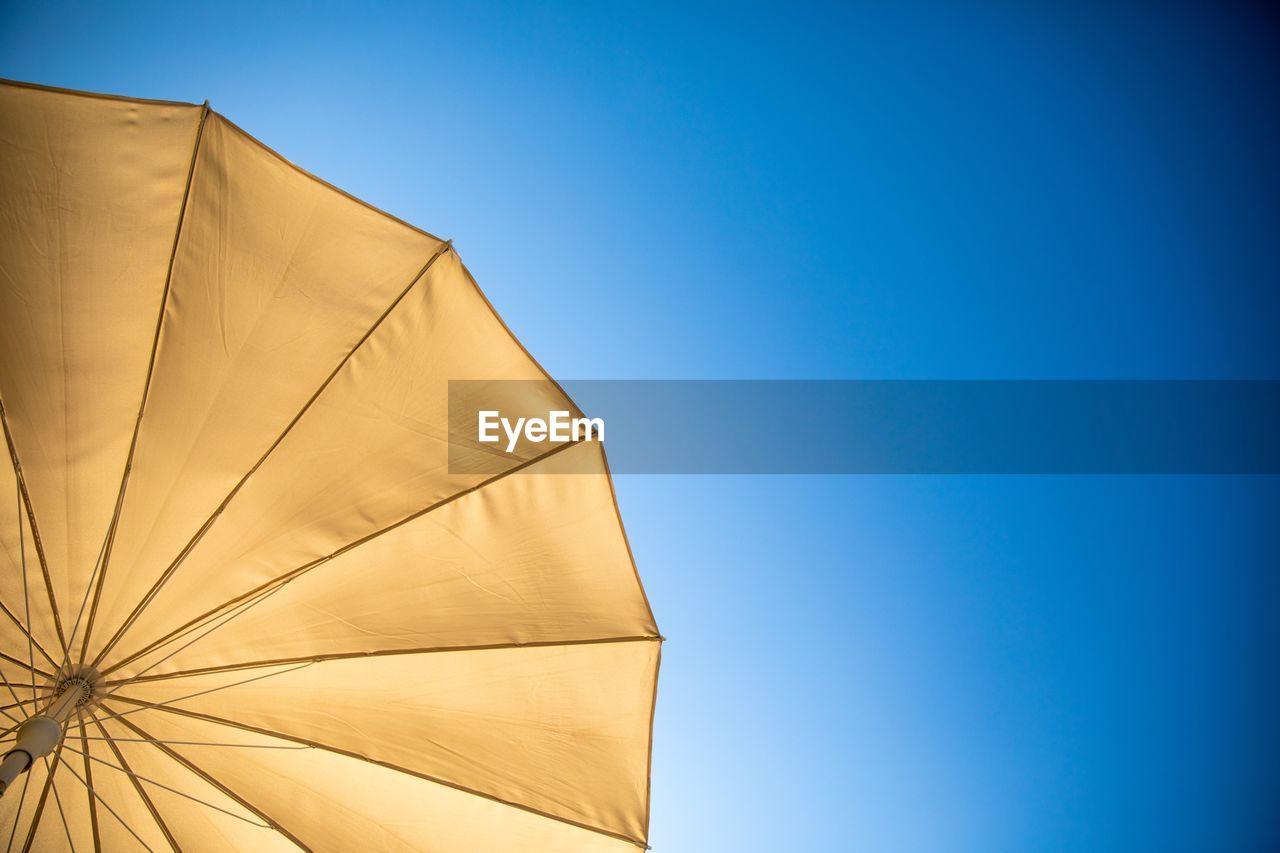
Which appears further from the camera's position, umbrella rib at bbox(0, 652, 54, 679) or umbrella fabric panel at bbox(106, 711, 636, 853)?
umbrella fabric panel at bbox(106, 711, 636, 853)

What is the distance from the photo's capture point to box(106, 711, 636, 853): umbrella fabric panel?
2.09m

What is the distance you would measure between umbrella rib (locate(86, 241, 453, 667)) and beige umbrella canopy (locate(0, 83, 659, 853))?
0.01 m

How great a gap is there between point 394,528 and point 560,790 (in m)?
1.18

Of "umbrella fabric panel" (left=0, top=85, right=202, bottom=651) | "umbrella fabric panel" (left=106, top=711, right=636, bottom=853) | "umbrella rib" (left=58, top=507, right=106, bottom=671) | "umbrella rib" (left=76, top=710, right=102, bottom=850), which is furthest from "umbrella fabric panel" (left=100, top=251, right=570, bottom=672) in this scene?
"umbrella fabric panel" (left=106, top=711, right=636, bottom=853)

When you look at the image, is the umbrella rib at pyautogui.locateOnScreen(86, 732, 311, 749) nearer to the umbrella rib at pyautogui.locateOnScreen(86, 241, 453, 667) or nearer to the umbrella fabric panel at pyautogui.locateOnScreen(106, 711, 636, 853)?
the umbrella fabric panel at pyautogui.locateOnScreen(106, 711, 636, 853)

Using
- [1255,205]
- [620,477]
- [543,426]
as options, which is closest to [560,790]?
[543,426]

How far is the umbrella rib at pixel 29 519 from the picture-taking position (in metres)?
1.79

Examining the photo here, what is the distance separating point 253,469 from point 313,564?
363mm

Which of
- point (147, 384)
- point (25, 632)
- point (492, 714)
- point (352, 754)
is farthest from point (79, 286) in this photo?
point (492, 714)

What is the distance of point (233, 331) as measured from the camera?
197cm

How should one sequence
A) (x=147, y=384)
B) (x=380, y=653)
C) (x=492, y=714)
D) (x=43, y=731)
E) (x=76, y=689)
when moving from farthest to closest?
(x=492, y=714), (x=380, y=653), (x=147, y=384), (x=76, y=689), (x=43, y=731)

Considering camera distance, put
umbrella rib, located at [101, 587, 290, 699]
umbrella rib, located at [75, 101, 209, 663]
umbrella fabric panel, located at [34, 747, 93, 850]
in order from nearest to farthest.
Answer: umbrella rib, located at [75, 101, 209, 663], umbrella rib, located at [101, 587, 290, 699], umbrella fabric panel, located at [34, 747, 93, 850]

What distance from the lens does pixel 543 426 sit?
2.21 meters

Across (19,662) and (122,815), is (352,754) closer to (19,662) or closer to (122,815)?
(122,815)
